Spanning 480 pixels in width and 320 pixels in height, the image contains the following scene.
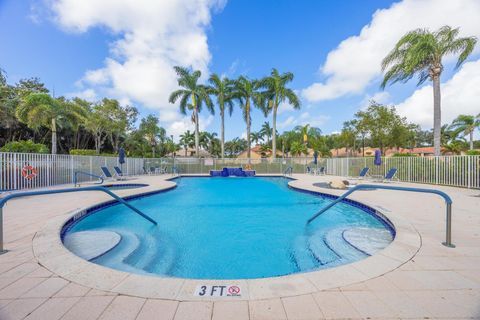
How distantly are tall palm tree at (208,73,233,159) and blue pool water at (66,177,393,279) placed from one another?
690 inches

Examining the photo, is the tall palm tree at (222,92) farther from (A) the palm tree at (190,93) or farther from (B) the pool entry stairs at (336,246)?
(B) the pool entry stairs at (336,246)

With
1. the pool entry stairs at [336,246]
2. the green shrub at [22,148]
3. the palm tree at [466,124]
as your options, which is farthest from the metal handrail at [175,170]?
the palm tree at [466,124]

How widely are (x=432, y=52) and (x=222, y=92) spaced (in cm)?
1764

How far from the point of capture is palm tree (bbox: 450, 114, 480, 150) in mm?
22967

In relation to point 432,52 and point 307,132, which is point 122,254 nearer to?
point 432,52

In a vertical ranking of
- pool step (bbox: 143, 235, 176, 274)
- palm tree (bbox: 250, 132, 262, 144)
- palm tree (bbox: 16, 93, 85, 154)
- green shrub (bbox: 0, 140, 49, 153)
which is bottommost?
pool step (bbox: 143, 235, 176, 274)

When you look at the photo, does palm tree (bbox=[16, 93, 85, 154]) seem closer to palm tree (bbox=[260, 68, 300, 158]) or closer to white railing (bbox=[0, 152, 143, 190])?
white railing (bbox=[0, 152, 143, 190])

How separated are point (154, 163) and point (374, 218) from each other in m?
19.9

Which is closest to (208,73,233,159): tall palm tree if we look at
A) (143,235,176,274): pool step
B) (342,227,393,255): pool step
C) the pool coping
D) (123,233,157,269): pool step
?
(123,233,157,269): pool step

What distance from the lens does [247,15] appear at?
11836 mm

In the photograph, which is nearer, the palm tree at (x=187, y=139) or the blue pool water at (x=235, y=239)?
the blue pool water at (x=235, y=239)

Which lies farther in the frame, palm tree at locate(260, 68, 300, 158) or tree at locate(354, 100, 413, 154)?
palm tree at locate(260, 68, 300, 158)

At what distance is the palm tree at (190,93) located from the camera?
22.9 meters

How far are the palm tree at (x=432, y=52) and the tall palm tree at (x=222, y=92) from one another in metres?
15.6
